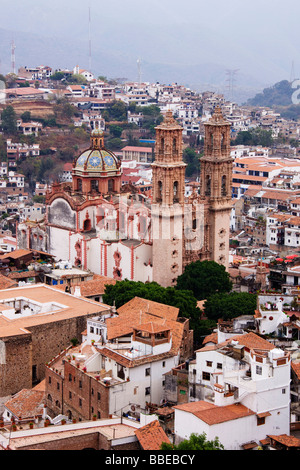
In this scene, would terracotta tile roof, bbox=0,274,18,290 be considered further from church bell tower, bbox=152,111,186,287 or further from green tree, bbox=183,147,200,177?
green tree, bbox=183,147,200,177

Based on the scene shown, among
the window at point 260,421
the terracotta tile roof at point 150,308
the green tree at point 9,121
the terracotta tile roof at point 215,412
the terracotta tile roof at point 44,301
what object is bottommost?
the window at point 260,421

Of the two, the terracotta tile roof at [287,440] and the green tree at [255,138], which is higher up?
the green tree at [255,138]

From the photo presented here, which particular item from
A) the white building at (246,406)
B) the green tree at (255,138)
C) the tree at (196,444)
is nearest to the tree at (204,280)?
the white building at (246,406)

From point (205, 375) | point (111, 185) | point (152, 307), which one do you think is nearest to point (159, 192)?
point (111, 185)

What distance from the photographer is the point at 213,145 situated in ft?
127

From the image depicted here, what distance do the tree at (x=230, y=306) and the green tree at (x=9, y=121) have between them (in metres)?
54.0

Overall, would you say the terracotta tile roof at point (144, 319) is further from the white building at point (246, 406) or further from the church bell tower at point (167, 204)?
the church bell tower at point (167, 204)

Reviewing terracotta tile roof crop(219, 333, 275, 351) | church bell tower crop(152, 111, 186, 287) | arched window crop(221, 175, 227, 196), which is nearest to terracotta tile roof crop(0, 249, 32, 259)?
church bell tower crop(152, 111, 186, 287)

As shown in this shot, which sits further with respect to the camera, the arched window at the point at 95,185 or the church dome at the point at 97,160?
the arched window at the point at 95,185

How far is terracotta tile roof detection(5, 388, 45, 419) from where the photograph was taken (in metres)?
24.7

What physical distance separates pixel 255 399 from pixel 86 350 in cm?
611

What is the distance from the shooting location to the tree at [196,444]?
19.5m
